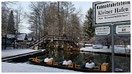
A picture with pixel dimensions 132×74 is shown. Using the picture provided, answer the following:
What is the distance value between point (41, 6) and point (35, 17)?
1806 millimetres

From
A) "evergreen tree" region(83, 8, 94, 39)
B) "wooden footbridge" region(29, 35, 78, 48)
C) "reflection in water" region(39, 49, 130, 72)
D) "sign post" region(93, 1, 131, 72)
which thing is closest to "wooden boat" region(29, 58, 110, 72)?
"reflection in water" region(39, 49, 130, 72)

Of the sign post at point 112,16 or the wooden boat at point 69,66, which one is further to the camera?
the wooden boat at point 69,66

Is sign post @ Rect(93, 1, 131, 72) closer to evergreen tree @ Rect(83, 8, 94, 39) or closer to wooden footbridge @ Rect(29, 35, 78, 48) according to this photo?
wooden footbridge @ Rect(29, 35, 78, 48)

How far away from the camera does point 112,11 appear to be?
2008 mm

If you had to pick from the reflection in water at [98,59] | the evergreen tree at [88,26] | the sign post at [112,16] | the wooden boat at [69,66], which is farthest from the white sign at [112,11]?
the evergreen tree at [88,26]

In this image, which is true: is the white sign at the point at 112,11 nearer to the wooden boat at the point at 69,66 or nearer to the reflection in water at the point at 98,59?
the wooden boat at the point at 69,66

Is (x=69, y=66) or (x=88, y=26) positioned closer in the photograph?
(x=69, y=66)

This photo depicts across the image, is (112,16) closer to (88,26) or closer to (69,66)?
(69,66)

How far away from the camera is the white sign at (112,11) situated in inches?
75.0

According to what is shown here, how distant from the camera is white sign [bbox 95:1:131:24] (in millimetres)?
1906

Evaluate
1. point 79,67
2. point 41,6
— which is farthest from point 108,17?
point 41,6

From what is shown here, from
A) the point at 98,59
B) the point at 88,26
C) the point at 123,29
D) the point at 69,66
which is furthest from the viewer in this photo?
the point at 88,26

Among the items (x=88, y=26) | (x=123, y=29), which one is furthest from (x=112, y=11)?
(x=88, y=26)

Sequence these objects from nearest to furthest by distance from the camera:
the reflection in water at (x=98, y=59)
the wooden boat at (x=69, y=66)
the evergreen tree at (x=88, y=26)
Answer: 1. the wooden boat at (x=69, y=66)
2. the reflection in water at (x=98, y=59)
3. the evergreen tree at (x=88, y=26)
